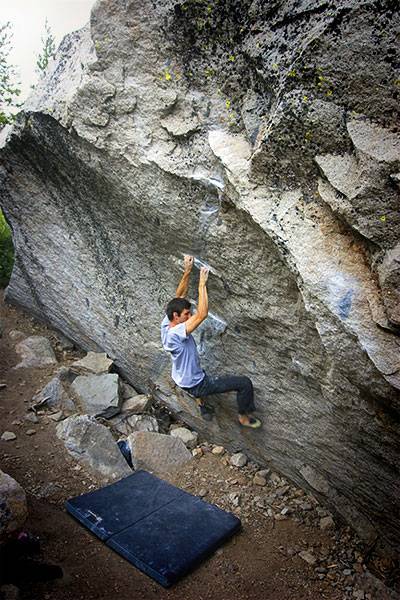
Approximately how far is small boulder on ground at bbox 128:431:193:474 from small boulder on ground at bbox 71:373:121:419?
677mm

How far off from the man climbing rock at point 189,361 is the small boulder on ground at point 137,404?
3.70 feet

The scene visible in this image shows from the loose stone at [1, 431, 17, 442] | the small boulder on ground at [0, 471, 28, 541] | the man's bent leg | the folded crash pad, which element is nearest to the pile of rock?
the folded crash pad

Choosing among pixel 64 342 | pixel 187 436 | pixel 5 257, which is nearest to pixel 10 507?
pixel 187 436

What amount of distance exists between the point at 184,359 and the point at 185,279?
896mm

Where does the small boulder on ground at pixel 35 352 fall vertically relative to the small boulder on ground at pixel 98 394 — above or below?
below

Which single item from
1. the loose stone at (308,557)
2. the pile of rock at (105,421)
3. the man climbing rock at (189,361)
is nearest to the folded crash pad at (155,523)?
the pile of rock at (105,421)

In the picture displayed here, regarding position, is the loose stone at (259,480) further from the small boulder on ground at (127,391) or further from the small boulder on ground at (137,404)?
the small boulder on ground at (127,391)

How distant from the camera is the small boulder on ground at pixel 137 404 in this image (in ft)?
19.9

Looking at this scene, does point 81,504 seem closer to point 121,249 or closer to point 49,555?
point 49,555

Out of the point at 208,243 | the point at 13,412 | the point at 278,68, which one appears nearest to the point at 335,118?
the point at 278,68

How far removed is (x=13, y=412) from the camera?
19.0ft

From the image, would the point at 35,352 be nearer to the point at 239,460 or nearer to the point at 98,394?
the point at 98,394

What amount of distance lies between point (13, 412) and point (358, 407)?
420 centimetres

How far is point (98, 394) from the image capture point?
6059 mm
